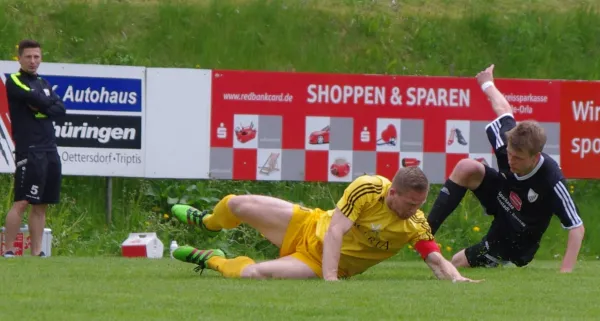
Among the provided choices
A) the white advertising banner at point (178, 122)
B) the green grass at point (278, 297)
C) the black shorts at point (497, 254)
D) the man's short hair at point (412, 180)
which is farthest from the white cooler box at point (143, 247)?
the man's short hair at point (412, 180)

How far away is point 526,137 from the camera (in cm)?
879

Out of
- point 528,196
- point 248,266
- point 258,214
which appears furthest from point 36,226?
point 528,196

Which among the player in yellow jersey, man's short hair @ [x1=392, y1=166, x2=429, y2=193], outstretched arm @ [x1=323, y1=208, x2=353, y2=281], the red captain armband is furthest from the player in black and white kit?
outstretched arm @ [x1=323, y1=208, x2=353, y2=281]

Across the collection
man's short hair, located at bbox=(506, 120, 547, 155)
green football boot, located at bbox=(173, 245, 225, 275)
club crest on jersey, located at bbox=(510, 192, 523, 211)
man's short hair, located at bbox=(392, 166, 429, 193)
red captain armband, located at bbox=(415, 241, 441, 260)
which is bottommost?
green football boot, located at bbox=(173, 245, 225, 275)

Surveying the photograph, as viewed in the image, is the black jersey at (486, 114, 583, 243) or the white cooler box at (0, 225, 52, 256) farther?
the white cooler box at (0, 225, 52, 256)

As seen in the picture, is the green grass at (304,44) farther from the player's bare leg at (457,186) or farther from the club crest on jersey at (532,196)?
the club crest on jersey at (532,196)

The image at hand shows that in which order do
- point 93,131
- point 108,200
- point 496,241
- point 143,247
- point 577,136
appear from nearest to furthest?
point 496,241 → point 143,247 → point 93,131 → point 108,200 → point 577,136

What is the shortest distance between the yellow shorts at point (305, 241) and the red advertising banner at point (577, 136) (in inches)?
255

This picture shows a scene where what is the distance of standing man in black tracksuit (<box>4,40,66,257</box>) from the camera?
11.4 meters

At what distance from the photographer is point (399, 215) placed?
8180 mm

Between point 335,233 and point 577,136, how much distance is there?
23.3 feet

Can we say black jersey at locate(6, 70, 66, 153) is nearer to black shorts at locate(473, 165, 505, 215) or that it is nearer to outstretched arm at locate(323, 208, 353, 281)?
black shorts at locate(473, 165, 505, 215)

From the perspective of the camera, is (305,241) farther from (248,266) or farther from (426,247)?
(426,247)

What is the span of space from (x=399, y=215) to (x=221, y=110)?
19.8ft
